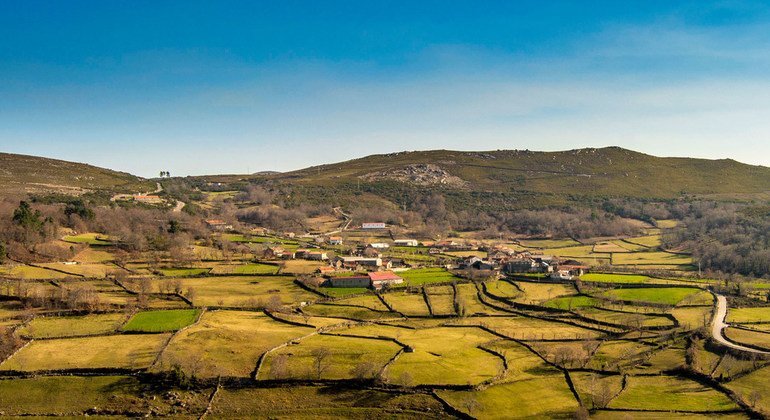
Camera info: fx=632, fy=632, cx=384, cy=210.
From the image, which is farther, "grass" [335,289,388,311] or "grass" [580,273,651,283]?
"grass" [580,273,651,283]

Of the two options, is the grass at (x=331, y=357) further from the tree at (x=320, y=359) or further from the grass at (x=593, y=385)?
the grass at (x=593, y=385)

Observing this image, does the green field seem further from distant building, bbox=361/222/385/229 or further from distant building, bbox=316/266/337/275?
distant building, bbox=361/222/385/229

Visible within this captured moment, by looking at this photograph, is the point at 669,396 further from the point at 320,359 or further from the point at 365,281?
the point at 365,281

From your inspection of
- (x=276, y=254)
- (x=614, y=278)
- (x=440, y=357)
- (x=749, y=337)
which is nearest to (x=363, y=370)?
(x=440, y=357)

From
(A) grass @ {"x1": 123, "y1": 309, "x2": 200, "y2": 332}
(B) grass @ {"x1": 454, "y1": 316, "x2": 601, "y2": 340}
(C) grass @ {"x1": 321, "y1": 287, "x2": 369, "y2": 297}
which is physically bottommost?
(B) grass @ {"x1": 454, "y1": 316, "x2": 601, "y2": 340}

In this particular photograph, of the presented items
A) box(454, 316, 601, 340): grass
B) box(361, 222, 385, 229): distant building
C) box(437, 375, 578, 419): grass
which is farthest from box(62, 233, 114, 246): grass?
A: box(437, 375, 578, 419): grass

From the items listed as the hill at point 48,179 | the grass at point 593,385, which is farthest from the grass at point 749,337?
the hill at point 48,179
